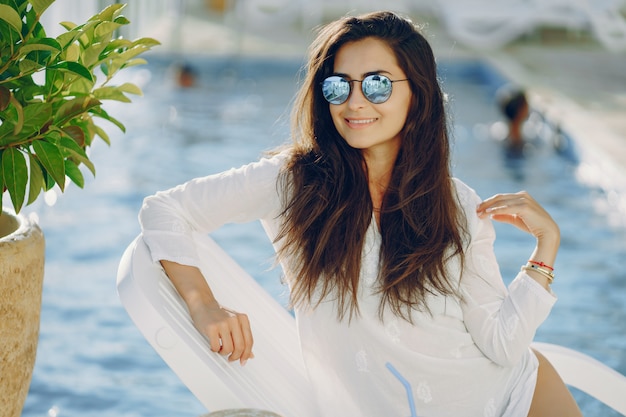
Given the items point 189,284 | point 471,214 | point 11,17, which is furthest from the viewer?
point 471,214

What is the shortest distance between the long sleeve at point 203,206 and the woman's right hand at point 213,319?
0.04m

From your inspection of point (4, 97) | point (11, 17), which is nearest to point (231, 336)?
point (4, 97)

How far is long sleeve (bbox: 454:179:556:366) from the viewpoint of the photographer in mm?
2133

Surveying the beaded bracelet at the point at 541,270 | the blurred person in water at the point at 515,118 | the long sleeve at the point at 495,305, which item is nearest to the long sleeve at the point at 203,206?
the long sleeve at the point at 495,305

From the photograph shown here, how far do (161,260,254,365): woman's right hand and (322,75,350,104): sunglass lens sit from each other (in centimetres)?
52

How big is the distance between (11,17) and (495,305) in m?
1.20

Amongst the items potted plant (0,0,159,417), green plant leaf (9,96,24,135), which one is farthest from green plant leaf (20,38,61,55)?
green plant leaf (9,96,24,135)

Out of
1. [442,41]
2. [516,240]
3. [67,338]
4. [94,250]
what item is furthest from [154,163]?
[442,41]

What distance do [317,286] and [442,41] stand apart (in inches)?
468

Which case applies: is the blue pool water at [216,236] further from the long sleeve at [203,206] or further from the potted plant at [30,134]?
the potted plant at [30,134]

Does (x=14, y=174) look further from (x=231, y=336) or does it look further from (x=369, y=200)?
(x=369, y=200)

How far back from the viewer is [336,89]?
7.35ft

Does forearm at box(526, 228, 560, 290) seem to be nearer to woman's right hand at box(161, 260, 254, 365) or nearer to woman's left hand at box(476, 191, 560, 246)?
woman's left hand at box(476, 191, 560, 246)

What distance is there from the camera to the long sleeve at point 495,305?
2.13 m
